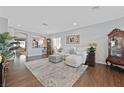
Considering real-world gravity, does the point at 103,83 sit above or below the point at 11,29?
below

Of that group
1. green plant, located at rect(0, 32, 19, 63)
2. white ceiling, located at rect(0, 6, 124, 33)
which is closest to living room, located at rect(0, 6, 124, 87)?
white ceiling, located at rect(0, 6, 124, 33)

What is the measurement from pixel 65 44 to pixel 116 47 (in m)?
4.47

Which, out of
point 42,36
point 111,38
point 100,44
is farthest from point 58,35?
point 111,38

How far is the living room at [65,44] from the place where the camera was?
3.83m

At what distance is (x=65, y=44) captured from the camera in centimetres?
915

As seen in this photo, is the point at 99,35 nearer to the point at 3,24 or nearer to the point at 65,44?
the point at 65,44

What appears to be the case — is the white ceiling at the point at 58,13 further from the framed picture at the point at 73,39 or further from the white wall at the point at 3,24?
the framed picture at the point at 73,39

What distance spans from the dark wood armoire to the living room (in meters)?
0.05

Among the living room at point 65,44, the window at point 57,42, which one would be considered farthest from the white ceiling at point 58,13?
the window at point 57,42

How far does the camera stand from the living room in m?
3.83

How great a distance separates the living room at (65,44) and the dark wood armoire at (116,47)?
2.0 inches

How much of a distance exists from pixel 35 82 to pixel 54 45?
21.1 ft

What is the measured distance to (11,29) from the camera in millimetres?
7883
